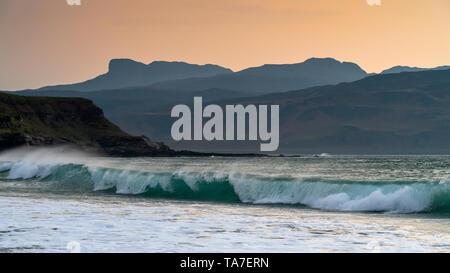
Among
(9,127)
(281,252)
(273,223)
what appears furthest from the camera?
(9,127)

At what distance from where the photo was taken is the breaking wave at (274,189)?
105 ft

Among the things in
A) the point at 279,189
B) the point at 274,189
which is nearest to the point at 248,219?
the point at 279,189

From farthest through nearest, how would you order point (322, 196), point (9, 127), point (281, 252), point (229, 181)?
point (9, 127) < point (229, 181) < point (322, 196) < point (281, 252)

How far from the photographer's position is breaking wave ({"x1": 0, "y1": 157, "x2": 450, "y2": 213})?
32156mm

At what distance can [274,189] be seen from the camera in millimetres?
39594

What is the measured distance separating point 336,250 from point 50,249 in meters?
7.57

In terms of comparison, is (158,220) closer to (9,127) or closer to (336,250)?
(336,250)

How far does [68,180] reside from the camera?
58500 mm

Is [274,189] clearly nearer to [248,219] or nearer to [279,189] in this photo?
[279,189]

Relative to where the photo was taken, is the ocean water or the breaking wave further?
the breaking wave

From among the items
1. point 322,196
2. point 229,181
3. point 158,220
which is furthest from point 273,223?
point 229,181

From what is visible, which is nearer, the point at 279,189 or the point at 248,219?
the point at 248,219

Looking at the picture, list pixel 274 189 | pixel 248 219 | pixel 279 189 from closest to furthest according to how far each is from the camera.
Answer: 1. pixel 248 219
2. pixel 279 189
3. pixel 274 189

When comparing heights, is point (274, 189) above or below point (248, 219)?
below
